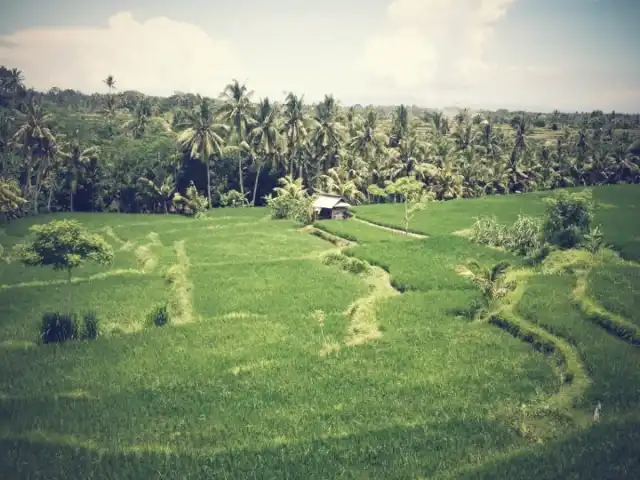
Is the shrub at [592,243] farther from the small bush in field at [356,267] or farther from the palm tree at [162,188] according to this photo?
the palm tree at [162,188]

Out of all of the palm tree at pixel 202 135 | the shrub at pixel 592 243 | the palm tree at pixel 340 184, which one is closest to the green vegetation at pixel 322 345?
the shrub at pixel 592 243

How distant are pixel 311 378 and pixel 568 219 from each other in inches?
662

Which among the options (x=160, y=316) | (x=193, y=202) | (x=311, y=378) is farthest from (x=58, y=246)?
(x=193, y=202)

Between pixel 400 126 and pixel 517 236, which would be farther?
pixel 400 126

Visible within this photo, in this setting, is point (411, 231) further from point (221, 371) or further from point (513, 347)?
point (221, 371)

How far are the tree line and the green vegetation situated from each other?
19.3ft

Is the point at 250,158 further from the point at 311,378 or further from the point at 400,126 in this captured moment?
the point at 311,378

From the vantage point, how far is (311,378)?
14.4 metres

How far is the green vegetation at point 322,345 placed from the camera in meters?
10.7

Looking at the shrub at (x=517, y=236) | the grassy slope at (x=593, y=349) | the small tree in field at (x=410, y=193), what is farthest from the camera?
the small tree in field at (x=410, y=193)

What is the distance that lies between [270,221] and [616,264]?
87.1 feet

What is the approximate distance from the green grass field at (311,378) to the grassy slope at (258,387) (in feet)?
0.17

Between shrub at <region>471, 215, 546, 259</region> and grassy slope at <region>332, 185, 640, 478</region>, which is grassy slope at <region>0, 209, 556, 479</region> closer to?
grassy slope at <region>332, 185, 640, 478</region>

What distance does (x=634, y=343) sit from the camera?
16109 millimetres
